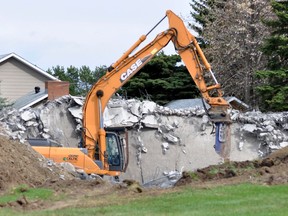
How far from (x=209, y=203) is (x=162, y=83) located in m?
35.5

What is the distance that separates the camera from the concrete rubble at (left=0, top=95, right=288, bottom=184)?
29.0 metres

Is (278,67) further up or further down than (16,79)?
further down

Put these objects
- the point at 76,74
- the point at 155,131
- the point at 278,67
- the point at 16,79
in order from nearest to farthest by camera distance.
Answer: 1. the point at 155,131
2. the point at 278,67
3. the point at 16,79
4. the point at 76,74

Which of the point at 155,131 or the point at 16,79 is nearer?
the point at 155,131

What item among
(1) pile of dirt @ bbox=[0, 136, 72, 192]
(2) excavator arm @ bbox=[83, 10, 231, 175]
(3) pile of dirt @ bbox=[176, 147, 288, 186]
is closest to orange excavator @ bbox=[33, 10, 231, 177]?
(2) excavator arm @ bbox=[83, 10, 231, 175]

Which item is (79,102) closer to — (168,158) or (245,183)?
(168,158)

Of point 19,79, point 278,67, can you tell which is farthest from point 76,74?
point 278,67

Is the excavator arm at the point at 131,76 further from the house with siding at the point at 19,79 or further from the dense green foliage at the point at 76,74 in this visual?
the dense green foliage at the point at 76,74

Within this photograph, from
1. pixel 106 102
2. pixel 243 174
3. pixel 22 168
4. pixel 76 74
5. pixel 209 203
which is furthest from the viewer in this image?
pixel 76 74

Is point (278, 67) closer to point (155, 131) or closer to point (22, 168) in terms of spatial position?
point (155, 131)

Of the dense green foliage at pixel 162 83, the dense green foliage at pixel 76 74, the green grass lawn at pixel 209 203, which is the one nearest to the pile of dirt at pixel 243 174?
the green grass lawn at pixel 209 203

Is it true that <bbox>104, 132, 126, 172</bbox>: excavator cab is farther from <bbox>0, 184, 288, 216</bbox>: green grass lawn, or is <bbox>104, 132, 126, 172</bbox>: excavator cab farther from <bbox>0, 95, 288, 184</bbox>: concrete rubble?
<bbox>0, 184, 288, 216</bbox>: green grass lawn

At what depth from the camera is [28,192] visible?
15.8m

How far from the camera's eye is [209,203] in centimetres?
1241
